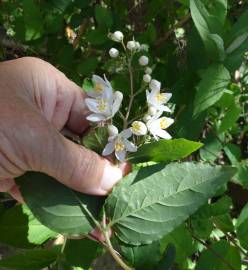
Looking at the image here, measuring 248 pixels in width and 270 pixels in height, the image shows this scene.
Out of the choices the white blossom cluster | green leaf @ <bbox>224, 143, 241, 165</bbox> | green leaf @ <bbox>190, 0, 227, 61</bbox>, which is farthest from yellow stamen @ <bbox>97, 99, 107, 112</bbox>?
green leaf @ <bbox>224, 143, 241, 165</bbox>

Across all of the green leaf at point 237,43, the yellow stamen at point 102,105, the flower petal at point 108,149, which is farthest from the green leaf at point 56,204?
the green leaf at point 237,43

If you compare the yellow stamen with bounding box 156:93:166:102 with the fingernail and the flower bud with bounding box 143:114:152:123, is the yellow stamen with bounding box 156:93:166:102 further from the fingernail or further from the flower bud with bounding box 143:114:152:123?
the fingernail

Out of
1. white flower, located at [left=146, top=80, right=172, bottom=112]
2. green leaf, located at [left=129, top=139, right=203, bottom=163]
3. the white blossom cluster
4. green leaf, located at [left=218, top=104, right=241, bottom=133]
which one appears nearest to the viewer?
green leaf, located at [left=129, top=139, right=203, bottom=163]

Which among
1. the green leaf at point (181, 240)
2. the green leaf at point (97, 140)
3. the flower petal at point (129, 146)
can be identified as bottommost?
the green leaf at point (181, 240)

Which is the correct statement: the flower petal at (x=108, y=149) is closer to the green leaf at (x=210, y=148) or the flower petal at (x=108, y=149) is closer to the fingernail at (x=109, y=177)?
the fingernail at (x=109, y=177)

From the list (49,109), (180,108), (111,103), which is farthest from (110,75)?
(111,103)
